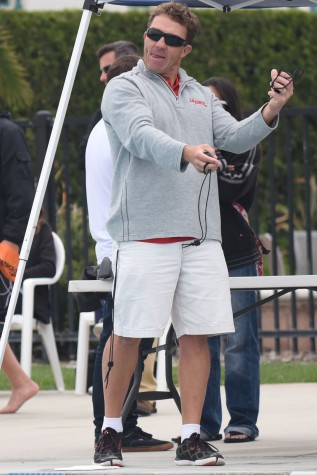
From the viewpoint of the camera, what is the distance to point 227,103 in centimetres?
658

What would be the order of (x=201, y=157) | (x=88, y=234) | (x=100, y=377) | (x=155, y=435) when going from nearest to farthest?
(x=201, y=157), (x=100, y=377), (x=155, y=435), (x=88, y=234)

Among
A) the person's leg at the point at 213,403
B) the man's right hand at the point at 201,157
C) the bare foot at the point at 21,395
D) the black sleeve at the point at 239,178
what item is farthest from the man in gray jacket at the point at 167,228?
the bare foot at the point at 21,395

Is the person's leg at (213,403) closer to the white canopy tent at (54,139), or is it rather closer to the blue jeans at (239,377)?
the blue jeans at (239,377)

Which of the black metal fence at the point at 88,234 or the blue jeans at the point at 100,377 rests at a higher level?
the black metal fence at the point at 88,234

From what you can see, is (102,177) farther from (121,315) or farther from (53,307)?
(53,307)

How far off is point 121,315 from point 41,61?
1009cm

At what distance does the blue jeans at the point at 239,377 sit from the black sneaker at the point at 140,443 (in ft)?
1.24

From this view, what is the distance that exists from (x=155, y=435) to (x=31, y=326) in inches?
96.1

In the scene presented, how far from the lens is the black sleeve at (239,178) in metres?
6.30

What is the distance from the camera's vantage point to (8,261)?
25.2 ft

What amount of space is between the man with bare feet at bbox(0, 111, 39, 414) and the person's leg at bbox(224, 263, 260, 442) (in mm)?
1639

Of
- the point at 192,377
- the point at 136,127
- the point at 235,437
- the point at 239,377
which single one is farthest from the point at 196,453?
the point at 136,127

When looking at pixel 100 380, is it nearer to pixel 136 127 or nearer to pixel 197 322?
pixel 197 322

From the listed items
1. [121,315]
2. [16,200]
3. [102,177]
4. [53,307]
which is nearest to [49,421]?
[16,200]
